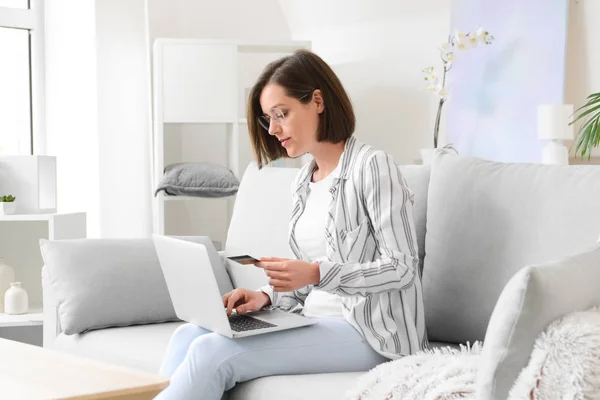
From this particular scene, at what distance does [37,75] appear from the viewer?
4.20 m

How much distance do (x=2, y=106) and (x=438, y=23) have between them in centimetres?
214

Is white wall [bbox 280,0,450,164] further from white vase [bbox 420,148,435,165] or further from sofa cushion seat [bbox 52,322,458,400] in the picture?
sofa cushion seat [bbox 52,322,458,400]

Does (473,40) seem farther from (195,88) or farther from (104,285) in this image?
(104,285)

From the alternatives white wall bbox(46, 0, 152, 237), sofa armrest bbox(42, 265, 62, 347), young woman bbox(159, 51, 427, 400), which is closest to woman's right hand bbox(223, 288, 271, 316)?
young woman bbox(159, 51, 427, 400)

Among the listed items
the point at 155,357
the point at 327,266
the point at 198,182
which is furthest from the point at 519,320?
the point at 198,182

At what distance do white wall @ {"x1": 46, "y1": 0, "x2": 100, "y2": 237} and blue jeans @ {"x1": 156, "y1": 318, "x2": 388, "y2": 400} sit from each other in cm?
232

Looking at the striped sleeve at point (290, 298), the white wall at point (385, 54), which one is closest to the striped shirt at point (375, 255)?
the striped sleeve at point (290, 298)

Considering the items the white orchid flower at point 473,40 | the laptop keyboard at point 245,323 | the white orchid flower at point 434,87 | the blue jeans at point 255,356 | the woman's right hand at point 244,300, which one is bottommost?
the blue jeans at point 255,356

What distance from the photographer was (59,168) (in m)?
4.13

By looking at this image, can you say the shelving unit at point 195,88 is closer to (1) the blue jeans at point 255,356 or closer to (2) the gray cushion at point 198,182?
(2) the gray cushion at point 198,182

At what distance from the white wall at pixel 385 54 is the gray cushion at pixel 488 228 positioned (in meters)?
1.99

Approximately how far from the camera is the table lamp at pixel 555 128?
315 cm

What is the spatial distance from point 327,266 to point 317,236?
23 centimetres

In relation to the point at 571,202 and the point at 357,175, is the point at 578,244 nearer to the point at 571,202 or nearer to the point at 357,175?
the point at 571,202
